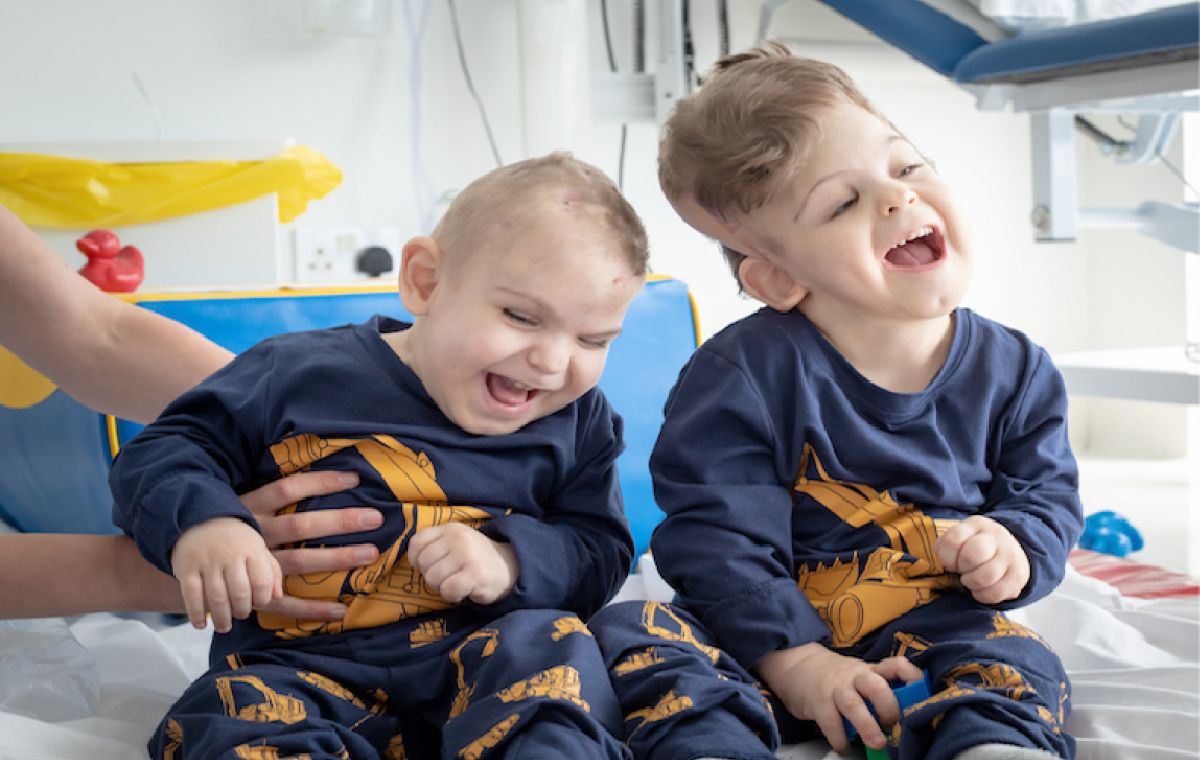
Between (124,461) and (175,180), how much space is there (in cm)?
100

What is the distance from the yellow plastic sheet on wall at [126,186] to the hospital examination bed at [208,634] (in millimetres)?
405

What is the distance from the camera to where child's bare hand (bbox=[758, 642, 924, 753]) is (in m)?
0.81

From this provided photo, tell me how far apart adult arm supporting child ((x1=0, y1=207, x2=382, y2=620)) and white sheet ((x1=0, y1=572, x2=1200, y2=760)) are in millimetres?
72

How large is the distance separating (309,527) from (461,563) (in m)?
0.12

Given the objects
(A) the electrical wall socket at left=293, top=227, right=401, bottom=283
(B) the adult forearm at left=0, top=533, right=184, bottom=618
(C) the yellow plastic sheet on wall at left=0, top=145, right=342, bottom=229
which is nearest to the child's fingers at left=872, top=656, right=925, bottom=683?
(B) the adult forearm at left=0, top=533, right=184, bottom=618

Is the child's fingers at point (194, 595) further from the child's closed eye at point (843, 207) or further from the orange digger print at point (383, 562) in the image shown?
the child's closed eye at point (843, 207)

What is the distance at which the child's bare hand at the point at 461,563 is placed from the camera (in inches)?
33.1

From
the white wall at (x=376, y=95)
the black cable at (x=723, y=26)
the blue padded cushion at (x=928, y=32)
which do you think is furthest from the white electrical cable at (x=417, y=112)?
the blue padded cushion at (x=928, y=32)

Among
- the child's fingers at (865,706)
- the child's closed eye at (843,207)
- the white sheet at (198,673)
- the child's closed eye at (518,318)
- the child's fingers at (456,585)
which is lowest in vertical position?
the white sheet at (198,673)

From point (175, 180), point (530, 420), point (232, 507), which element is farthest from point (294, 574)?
point (175, 180)

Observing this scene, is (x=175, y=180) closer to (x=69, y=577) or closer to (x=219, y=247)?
A: (x=219, y=247)

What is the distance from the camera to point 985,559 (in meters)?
0.86

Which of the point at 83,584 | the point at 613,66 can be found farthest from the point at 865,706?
the point at 613,66

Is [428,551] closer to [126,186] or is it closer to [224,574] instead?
[224,574]
